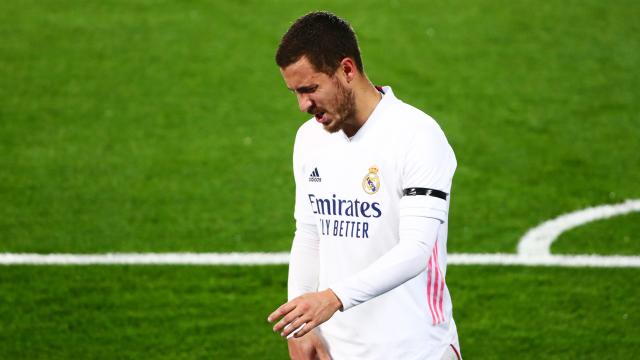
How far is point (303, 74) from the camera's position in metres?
3.46

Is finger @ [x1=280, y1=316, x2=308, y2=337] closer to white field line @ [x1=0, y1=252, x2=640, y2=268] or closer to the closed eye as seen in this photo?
the closed eye

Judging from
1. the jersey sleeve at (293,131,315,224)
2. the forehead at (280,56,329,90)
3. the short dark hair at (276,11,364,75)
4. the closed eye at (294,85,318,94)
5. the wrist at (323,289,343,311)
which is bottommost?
the wrist at (323,289,343,311)

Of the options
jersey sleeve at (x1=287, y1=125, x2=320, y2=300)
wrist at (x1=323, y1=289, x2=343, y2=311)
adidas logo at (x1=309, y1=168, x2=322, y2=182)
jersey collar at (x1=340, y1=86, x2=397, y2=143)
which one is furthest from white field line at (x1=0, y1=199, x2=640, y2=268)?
wrist at (x1=323, y1=289, x2=343, y2=311)

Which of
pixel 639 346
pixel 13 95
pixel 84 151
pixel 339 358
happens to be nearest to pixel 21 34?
pixel 13 95

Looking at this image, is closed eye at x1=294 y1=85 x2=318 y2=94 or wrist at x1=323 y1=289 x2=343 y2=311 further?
closed eye at x1=294 y1=85 x2=318 y2=94

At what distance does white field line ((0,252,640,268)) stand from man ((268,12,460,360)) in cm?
323

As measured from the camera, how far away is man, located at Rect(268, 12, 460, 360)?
11.1 feet

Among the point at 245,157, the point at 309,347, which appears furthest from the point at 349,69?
the point at 245,157

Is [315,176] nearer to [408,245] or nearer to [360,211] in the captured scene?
[360,211]

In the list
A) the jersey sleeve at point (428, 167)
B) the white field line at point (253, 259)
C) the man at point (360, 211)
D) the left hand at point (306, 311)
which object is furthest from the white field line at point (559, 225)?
the left hand at point (306, 311)

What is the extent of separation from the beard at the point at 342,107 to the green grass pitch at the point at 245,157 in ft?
9.21

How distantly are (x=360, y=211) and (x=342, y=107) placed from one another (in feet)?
1.21

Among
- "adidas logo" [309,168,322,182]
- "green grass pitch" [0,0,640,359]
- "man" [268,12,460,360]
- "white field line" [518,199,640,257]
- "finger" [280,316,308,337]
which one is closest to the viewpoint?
"finger" [280,316,308,337]

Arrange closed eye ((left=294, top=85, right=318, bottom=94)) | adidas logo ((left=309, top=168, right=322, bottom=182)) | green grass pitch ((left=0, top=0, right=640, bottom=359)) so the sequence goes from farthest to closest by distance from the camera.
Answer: green grass pitch ((left=0, top=0, right=640, bottom=359)), adidas logo ((left=309, top=168, right=322, bottom=182)), closed eye ((left=294, top=85, right=318, bottom=94))
